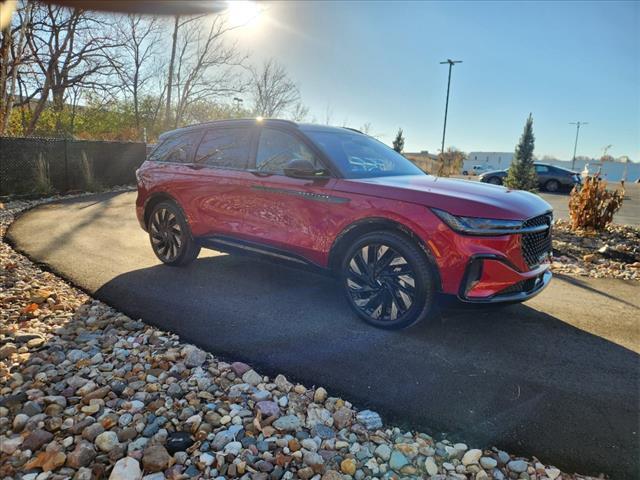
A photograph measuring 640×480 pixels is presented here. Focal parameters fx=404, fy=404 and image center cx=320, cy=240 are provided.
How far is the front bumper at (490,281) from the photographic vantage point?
2983 millimetres

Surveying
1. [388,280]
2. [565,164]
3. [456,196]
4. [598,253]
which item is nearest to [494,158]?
[565,164]

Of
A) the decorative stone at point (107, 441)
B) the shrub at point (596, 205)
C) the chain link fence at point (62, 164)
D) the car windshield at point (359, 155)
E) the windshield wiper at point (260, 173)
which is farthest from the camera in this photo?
the chain link fence at point (62, 164)

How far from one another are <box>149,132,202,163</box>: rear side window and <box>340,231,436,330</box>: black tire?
2.58m

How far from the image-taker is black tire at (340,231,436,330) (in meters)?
3.17

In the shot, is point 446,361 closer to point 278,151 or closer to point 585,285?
point 278,151

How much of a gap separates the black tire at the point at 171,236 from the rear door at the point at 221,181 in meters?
0.21

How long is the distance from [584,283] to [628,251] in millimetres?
2278

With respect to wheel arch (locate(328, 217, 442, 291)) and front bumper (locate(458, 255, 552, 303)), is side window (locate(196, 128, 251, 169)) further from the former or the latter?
front bumper (locate(458, 255, 552, 303))

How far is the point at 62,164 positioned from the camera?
11.6m

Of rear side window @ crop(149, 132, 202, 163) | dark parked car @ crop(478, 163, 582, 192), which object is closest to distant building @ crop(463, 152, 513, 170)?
dark parked car @ crop(478, 163, 582, 192)

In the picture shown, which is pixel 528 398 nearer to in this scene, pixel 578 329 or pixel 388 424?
pixel 388 424

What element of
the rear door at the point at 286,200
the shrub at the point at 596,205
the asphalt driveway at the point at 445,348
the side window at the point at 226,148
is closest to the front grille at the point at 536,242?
the asphalt driveway at the point at 445,348

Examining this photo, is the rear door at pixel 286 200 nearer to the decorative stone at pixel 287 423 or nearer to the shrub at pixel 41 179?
the decorative stone at pixel 287 423

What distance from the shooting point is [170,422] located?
2195 millimetres
